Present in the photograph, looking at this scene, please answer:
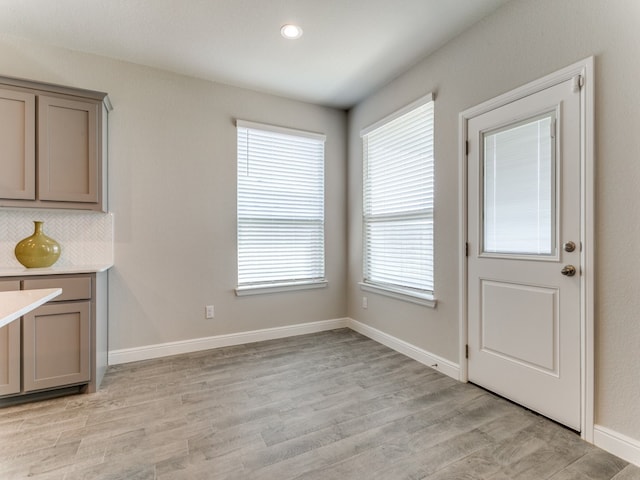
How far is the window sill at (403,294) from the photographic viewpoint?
2828 millimetres

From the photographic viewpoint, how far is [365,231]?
3725mm

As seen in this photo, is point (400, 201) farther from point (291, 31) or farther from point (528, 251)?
point (291, 31)

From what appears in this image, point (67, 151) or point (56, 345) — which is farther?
point (67, 151)

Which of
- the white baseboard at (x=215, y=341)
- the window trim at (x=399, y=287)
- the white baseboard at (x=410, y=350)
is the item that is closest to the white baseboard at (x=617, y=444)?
the white baseboard at (x=410, y=350)

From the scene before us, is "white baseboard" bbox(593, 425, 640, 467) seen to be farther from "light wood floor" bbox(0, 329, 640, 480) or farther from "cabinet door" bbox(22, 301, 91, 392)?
"cabinet door" bbox(22, 301, 91, 392)

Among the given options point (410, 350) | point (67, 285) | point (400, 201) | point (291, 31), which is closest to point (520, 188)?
point (400, 201)

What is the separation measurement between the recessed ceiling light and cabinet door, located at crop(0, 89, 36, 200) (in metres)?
1.90

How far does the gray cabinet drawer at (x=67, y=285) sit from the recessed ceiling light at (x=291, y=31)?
93.1 inches

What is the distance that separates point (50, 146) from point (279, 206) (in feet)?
6.57

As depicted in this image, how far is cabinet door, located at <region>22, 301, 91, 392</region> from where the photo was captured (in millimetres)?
2180

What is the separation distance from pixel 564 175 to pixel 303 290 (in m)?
2.67

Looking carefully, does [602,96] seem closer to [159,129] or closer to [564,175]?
[564,175]

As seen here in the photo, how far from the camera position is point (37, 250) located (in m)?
2.39

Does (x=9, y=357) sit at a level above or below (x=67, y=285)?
below
